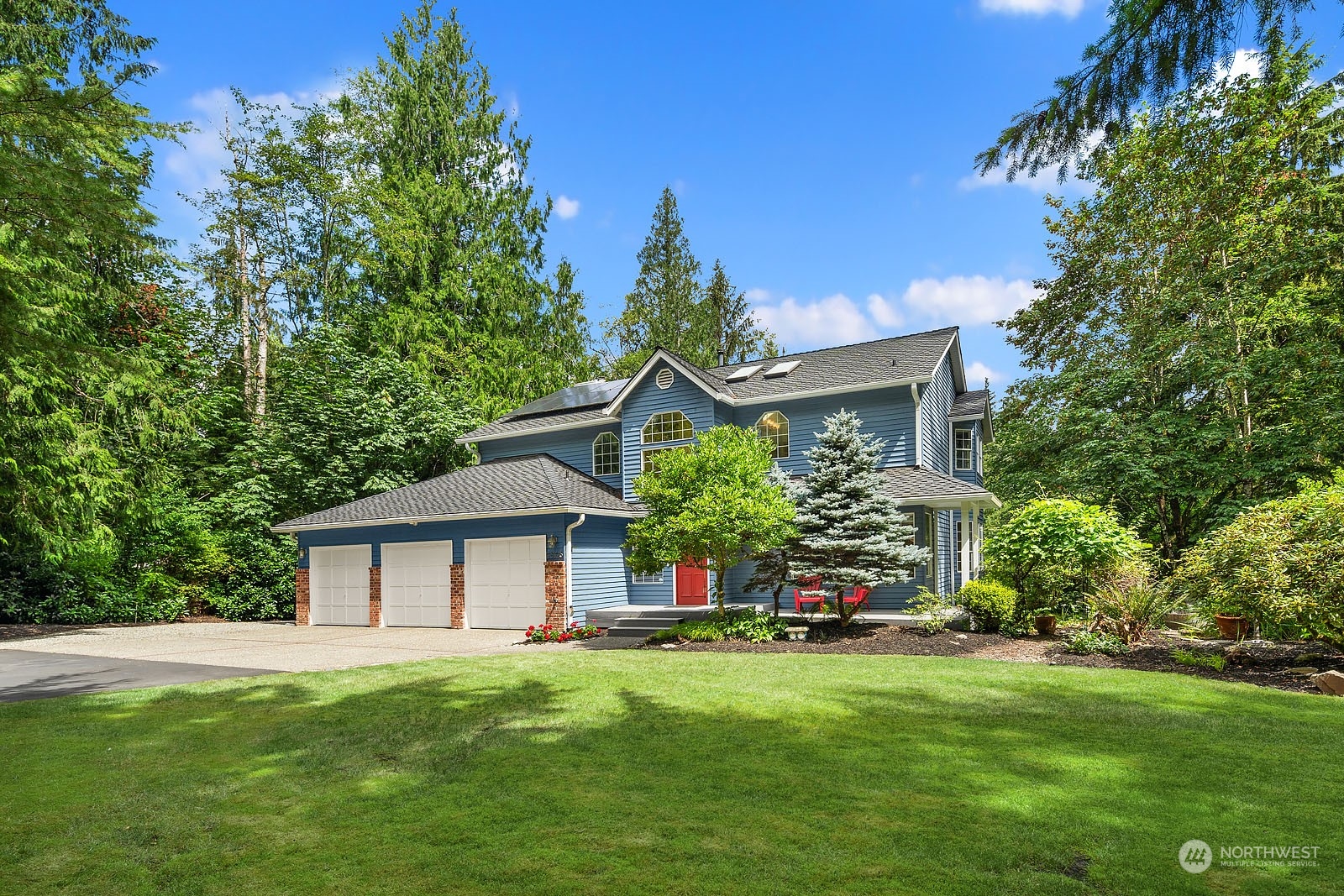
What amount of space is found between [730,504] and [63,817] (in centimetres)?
1028

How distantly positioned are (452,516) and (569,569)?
3.52 metres

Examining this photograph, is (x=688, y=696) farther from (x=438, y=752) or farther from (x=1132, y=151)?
(x=1132, y=151)

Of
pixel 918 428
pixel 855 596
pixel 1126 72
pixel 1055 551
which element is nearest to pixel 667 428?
pixel 918 428

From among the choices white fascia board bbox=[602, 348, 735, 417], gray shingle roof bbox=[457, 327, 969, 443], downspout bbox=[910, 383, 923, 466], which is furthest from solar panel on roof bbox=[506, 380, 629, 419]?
downspout bbox=[910, 383, 923, 466]

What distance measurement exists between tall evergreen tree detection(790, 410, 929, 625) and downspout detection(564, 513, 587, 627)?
553 centimetres

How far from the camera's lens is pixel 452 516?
59.7 feet

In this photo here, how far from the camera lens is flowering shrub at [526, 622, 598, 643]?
15.1 meters

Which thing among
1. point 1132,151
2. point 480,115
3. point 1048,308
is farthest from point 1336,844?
point 480,115

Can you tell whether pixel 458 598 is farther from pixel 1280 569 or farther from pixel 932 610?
pixel 1280 569

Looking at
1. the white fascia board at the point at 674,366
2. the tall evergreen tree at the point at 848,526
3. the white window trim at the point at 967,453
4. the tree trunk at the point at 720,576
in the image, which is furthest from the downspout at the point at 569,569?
the white window trim at the point at 967,453

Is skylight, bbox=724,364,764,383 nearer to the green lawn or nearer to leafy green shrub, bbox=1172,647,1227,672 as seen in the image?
leafy green shrub, bbox=1172,647,1227,672

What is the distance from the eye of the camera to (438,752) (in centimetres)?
590

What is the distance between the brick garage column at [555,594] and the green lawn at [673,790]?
331 inches

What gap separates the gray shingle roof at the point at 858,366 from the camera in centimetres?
1841
